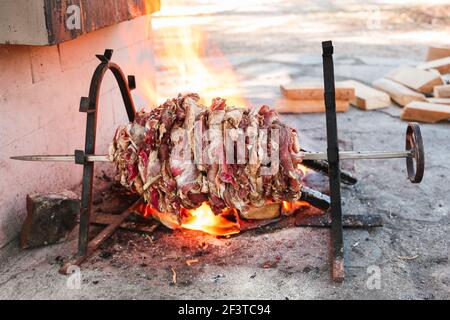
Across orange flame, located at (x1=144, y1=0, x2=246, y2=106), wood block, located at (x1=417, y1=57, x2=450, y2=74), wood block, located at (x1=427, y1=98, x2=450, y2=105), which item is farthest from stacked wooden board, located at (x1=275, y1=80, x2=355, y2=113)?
wood block, located at (x1=417, y1=57, x2=450, y2=74)

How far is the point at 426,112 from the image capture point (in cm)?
626

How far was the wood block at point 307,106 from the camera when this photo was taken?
22.4 feet

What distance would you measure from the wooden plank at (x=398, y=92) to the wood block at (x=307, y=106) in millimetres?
803

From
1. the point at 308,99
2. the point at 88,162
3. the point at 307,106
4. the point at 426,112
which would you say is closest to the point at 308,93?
the point at 308,99

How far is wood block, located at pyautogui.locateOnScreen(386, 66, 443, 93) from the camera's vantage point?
725 centimetres

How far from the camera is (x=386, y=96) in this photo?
7137 millimetres

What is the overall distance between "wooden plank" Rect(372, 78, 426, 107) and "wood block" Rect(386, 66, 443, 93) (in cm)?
10

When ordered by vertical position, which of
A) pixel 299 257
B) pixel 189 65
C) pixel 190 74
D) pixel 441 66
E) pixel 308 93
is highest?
pixel 189 65

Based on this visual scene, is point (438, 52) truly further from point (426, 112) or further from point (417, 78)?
point (426, 112)

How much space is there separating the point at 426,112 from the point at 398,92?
97 cm

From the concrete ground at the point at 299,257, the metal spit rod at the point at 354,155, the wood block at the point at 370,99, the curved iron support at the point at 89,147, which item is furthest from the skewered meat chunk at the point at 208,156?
the wood block at the point at 370,99

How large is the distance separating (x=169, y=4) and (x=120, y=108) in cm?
1370

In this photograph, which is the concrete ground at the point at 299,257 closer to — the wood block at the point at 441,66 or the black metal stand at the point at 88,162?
the black metal stand at the point at 88,162

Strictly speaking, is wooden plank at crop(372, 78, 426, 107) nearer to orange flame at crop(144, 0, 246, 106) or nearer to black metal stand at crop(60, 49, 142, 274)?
orange flame at crop(144, 0, 246, 106)
